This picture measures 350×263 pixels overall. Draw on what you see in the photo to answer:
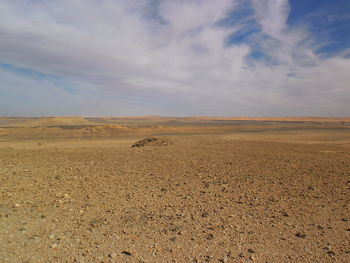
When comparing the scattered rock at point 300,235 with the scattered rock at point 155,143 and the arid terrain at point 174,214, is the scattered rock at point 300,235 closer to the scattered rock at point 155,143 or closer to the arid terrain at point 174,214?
the arid terrain at point 174,214

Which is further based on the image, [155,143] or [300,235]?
[155,143]

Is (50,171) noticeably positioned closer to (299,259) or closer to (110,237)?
(110,237)

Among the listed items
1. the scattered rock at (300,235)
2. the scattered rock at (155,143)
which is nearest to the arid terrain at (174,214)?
the scattered rock at (300,235)

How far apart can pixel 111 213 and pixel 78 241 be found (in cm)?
122

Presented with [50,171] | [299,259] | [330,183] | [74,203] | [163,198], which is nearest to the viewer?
[299,259]

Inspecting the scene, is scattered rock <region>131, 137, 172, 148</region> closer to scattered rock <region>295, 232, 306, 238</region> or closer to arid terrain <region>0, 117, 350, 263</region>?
arid terrain <region>0, 117, 350, 263</region>

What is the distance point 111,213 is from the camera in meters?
5.25

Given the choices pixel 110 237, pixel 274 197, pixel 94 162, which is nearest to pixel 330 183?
pixel 274 197

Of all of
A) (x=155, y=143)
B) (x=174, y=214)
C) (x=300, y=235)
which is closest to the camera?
(x=300, y=235)

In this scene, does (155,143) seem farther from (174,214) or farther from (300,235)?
(300,235)

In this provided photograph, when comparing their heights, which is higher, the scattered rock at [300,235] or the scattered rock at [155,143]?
the scattered rock at [155,143]

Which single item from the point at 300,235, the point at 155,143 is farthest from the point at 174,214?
the point at 155,143

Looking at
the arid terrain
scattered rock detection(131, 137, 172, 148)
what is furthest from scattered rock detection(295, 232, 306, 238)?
scattered rock detection(131, 137, 172, 148)

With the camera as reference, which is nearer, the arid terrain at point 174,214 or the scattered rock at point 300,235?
the arid terrain at point 174,214
